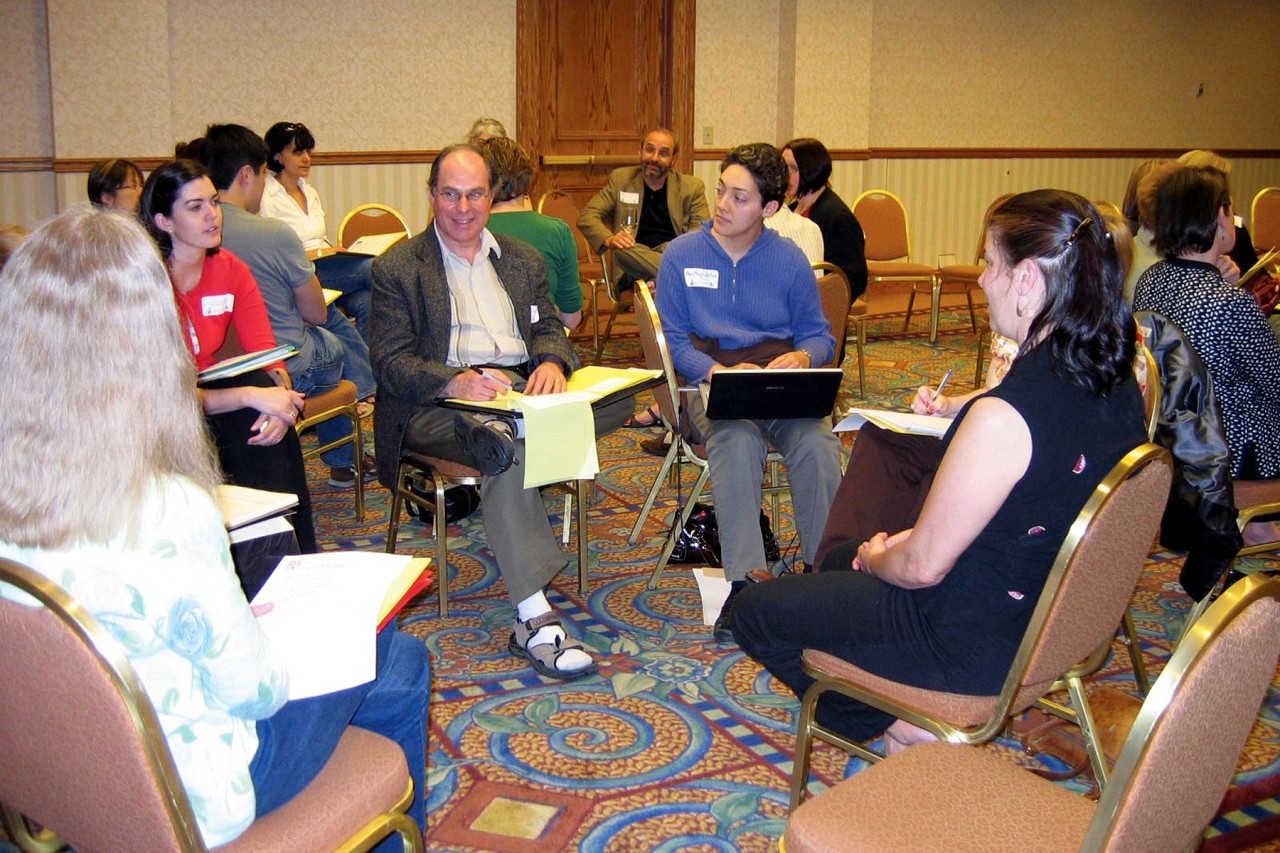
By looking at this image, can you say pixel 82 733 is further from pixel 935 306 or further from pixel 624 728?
pixel 935 306

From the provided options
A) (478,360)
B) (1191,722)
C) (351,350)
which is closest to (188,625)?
(1191,722)

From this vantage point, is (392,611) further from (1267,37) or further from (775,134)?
(1267,37)

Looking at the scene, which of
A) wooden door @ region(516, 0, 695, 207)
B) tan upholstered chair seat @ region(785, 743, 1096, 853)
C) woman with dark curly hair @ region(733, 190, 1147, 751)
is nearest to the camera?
tan upholstered chair seat @ region(785, 743, 1096, 853)

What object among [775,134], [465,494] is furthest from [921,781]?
[775,134]

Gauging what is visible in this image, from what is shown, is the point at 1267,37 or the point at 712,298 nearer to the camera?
the point at 712,298

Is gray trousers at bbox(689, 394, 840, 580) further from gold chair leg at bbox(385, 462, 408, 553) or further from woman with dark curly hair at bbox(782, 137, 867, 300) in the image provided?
woman with dark curly hair at bbox(782, 137, 867, 300)

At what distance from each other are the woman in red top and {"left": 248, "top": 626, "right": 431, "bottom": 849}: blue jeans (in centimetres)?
137

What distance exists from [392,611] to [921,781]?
31.7 inches

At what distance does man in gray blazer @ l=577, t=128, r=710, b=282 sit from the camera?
648 centimetres

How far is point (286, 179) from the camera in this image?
5.77 metres

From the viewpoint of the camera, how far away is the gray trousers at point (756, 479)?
327 cm

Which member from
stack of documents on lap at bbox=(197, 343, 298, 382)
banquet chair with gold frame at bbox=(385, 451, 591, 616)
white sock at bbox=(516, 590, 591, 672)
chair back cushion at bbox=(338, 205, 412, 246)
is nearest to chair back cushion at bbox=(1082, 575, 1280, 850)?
white sock at bbox=(516, 590, 591, 672)

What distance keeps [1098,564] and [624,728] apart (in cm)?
139

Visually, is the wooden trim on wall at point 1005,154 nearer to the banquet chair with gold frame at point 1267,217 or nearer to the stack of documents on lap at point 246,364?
the banquet chair with gold frame at point 1267,217
